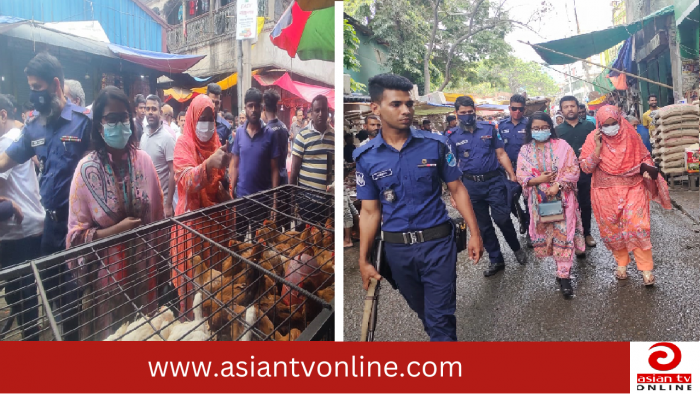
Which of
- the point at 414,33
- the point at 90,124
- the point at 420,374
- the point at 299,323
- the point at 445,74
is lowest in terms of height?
the point at 420,374

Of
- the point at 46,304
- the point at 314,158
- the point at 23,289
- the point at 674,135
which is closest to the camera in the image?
the point at 46,304

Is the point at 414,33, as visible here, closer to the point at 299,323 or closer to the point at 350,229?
the point at 299,323

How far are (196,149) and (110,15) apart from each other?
614 millimetres

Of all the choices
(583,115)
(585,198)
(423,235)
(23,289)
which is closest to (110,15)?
(23,289)

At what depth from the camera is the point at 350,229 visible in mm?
3260

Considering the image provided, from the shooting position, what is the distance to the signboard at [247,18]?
1.64m

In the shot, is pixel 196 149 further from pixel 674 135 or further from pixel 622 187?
pixel 622 187

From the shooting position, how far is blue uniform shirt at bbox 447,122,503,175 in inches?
115

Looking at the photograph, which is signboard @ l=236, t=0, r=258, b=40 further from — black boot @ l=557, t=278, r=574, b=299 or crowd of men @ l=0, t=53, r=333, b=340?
black boot @ l=557, t=278, r=574, b=299

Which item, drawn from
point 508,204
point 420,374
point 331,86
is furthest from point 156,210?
point 508,204

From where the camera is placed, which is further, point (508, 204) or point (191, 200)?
point (508, 204)

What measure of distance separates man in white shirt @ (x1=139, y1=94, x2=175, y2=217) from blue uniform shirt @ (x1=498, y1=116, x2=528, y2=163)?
1.96m

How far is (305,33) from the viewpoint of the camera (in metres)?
1.65

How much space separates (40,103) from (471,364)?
1.87 meters
